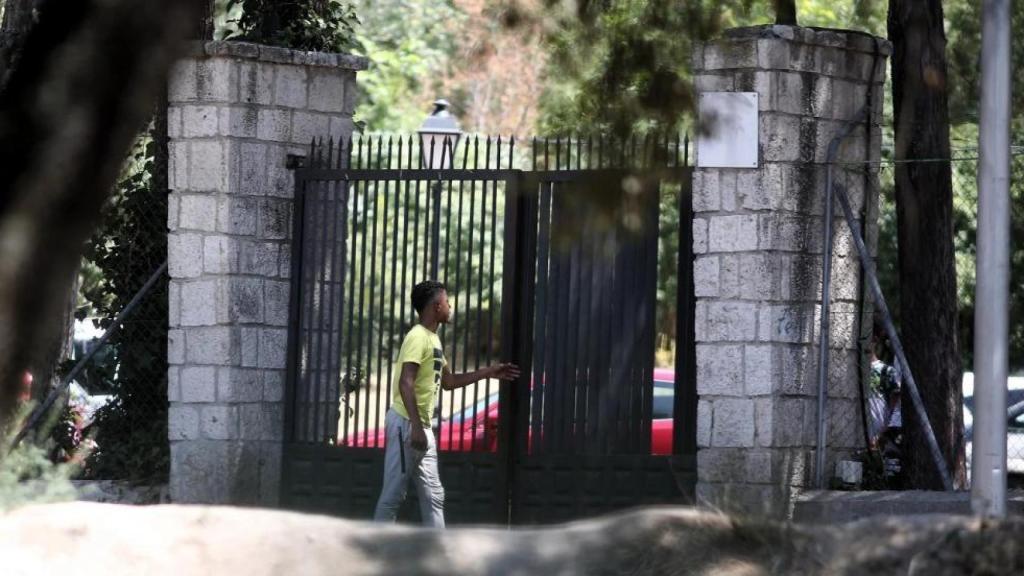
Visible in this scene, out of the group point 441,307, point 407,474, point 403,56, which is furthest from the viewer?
point 403,56

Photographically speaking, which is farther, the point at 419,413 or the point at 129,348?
the point at 129,348

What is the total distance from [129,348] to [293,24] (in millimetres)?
2539

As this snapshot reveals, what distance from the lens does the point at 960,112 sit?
1466cm

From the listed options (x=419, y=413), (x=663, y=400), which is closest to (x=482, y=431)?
(x=419, y=413)

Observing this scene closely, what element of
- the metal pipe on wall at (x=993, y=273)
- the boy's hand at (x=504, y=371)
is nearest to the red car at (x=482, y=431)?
the boy's hand at (x=504, y=371)

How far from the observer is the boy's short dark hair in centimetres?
946

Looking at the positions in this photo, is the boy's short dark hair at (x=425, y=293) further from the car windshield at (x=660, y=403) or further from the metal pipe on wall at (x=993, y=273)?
the metal pipe on wall at (x=993, y=273)

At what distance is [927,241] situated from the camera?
10.2m

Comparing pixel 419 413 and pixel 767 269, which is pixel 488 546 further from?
pixel 767 269

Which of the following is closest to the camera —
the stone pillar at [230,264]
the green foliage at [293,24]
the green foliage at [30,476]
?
the green foliage at [30,476]

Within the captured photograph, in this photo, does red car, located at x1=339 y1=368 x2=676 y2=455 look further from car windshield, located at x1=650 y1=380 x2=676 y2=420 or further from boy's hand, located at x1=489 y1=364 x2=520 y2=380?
boy's hand, located at x1=489 y1=364 x2=520 y2=380

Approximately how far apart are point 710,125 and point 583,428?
2017 millimetres

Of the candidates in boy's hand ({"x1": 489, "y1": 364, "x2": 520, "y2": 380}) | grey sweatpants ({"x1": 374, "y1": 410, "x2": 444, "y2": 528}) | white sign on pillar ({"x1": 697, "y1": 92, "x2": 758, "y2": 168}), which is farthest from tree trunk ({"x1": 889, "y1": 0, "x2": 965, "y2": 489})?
grey sweatpants ({"x1": 374, "y1": 410, "x2": 444, "y2": 528})

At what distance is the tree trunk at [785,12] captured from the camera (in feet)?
33.0
